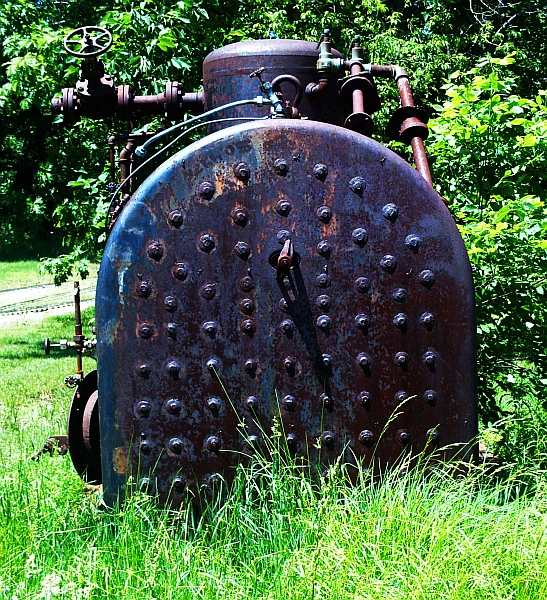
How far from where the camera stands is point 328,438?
3412 mm

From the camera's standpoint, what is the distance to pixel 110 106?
4492mm

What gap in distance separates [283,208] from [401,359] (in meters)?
0.68

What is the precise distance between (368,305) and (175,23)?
17.5ft

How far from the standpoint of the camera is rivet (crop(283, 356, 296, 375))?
11.1 feet

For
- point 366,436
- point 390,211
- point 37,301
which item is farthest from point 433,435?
point 37,301

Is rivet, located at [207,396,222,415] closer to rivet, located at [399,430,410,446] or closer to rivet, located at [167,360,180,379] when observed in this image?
rivet, located at [167,360,180,379]

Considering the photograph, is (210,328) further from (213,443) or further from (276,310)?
(213,443)

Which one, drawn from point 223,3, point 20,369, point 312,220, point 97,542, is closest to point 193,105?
point 312,220

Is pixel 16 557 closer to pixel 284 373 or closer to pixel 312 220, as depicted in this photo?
pixel 284 373

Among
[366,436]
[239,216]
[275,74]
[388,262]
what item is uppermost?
[275,74]

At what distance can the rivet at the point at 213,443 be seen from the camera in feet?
11.1

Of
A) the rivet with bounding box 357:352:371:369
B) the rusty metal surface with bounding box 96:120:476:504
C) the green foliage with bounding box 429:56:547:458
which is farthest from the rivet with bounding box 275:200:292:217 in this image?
the green foliage with bounding box 429:56:547:458

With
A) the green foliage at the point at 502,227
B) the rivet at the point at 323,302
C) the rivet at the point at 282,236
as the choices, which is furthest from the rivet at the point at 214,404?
the green foliage at the point at 502,227

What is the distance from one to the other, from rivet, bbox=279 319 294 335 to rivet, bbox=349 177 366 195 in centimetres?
52
